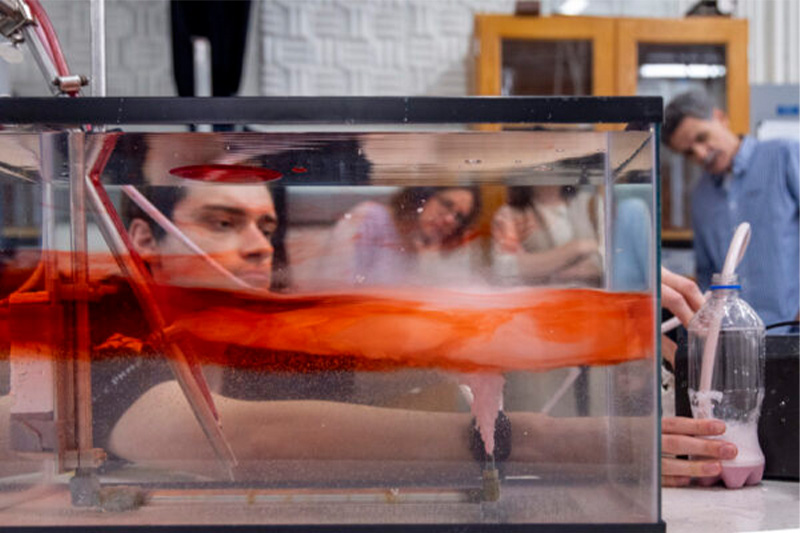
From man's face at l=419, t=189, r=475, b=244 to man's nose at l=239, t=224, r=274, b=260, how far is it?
0.50ft

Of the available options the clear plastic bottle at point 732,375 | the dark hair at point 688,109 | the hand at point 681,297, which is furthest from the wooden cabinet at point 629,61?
the clear plastic bottle at point 732,375

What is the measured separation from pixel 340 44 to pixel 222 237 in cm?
238

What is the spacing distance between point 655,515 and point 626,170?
0.96 ft

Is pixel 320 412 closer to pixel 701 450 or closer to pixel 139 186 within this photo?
pixel 139 186

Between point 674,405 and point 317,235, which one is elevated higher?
point 317,235

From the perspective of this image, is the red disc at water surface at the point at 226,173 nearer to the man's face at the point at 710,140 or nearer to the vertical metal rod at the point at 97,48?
the vertical metal rod at the point at 97,48

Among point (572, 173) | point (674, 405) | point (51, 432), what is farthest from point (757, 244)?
point (51, 432)

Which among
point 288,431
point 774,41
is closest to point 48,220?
Result: point 288,431

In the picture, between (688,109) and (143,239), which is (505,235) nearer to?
(143,239)

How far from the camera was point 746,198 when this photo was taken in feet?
8.05

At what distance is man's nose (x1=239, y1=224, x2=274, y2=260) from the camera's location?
67 centimetres

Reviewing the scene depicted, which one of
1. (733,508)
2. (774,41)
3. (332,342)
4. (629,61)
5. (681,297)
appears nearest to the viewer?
(332,342)

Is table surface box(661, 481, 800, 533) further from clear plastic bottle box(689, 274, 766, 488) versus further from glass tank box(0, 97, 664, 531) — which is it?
glass tank box(0, 97, 664, 531)

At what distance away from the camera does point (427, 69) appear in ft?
9.62
